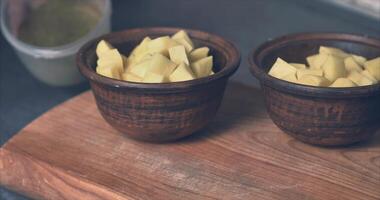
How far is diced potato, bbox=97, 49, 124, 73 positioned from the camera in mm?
977

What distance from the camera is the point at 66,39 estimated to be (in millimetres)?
1519

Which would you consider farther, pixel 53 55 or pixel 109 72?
pixel 53 55

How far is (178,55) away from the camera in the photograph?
980 millimetres

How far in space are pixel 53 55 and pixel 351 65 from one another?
2.37ft

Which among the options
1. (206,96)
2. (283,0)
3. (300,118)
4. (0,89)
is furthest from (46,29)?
(300,118)

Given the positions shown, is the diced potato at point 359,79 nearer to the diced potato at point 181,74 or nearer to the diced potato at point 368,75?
the diced potato at point 368,75

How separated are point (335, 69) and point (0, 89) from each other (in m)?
0.97

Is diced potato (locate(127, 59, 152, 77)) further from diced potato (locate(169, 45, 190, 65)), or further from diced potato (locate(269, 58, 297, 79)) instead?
diced potato (locate(269, 58, 297, 79))

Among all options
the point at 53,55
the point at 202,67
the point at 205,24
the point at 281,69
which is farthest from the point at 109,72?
the point at 205,24

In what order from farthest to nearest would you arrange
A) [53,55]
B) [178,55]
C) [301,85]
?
1. [53,55]
2. [178,55]
3. [301,85]

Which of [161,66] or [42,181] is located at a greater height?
[161,66]

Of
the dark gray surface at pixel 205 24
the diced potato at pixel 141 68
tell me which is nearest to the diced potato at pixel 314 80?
the diced potato at pixel 141 68

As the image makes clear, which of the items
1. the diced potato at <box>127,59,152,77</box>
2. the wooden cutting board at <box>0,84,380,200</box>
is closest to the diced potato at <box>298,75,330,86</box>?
the wooden cutting board at <box>0,84,380,200</box>

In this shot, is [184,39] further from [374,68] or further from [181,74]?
[374,68]
